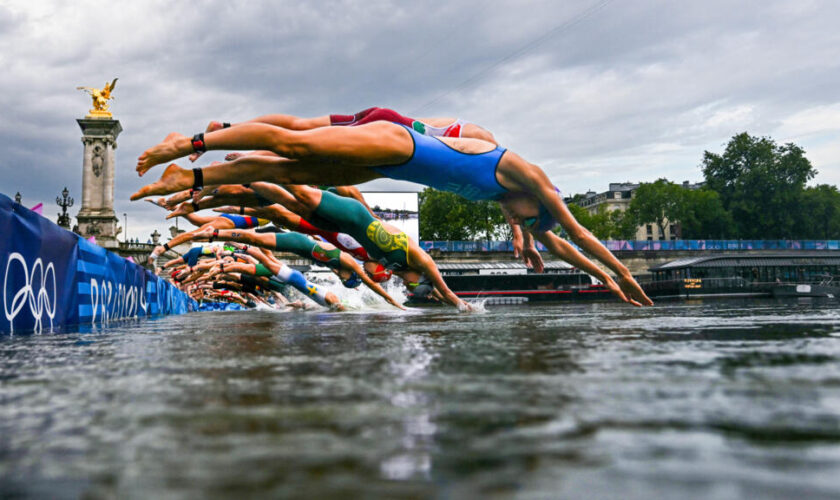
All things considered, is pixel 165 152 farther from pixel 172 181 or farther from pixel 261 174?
pixel 261 174

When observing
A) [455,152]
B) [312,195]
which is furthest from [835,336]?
[312,195]

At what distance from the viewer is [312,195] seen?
388 inches

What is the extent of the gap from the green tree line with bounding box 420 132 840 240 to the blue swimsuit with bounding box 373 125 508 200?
54800mm

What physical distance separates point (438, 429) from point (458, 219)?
200ft

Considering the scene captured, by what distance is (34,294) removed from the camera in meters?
5.45

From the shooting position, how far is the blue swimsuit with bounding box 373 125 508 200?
17.8ft

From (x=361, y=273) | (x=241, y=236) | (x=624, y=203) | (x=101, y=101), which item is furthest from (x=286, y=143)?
(x=624, y=203)

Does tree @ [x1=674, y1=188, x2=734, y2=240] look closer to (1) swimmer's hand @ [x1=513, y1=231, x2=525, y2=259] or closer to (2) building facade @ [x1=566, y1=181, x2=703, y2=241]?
(2) building facade @ [x1=566, y1=181, x2=703, y2=241]

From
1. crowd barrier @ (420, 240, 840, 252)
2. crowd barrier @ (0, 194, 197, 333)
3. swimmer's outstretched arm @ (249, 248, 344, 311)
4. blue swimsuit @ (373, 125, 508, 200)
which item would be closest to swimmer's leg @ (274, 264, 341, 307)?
swimmer's outstretched arm @ (249, 248, 344, 311)

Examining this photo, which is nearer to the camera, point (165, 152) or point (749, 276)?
point (165, 152)

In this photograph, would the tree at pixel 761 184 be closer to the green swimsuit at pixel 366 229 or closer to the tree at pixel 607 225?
the tree at pixel 607 225

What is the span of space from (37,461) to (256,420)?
1.08ft

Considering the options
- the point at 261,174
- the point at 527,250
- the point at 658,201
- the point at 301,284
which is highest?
the point at 658,201

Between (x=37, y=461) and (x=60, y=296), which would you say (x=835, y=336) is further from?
(x=60, y=296)
